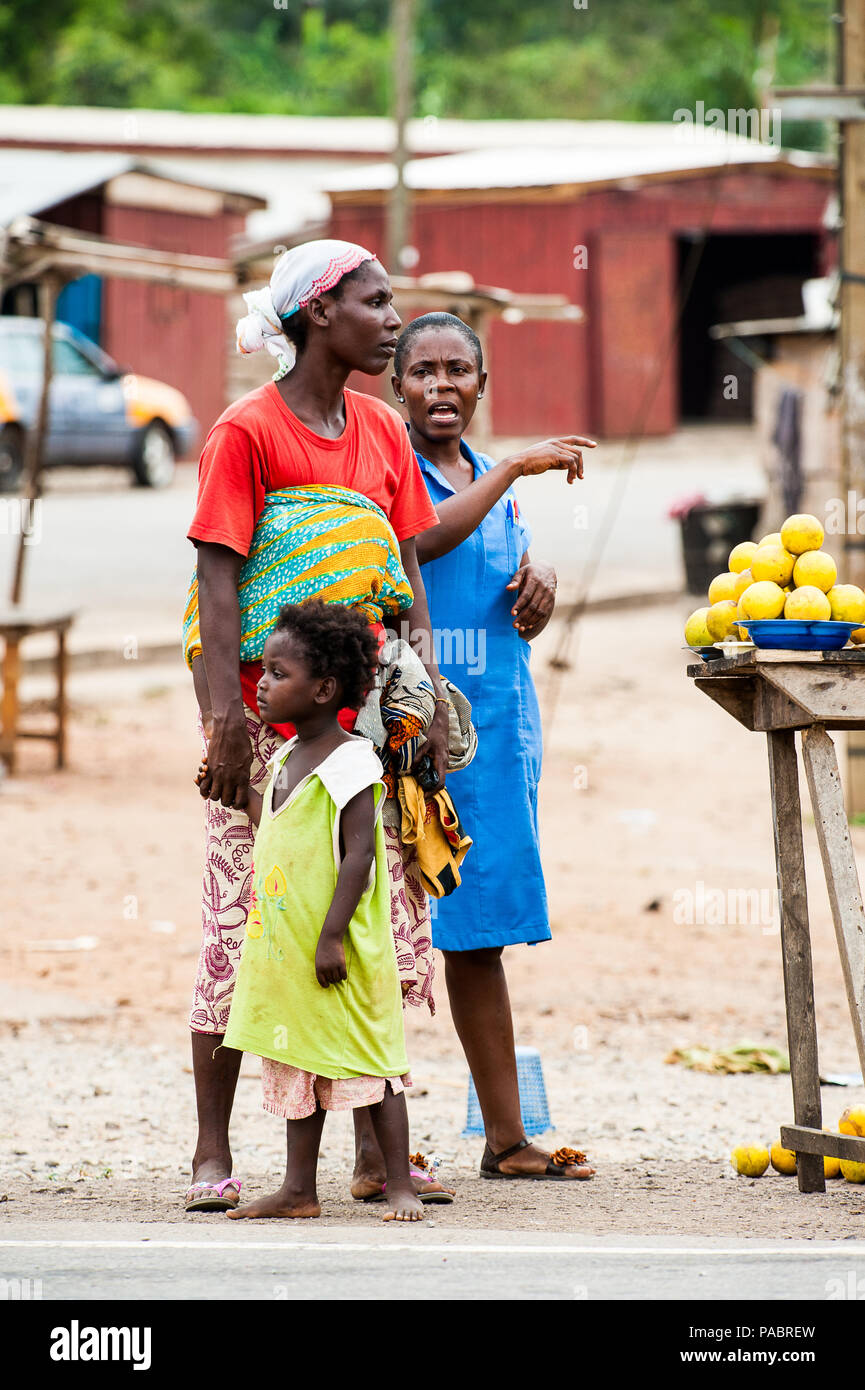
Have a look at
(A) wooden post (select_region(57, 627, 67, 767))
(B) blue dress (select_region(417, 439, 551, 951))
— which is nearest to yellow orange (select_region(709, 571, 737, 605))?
(B) blue dress (select_region(417, 439, 551, 951))

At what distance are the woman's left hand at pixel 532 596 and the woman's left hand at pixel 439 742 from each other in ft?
1.20

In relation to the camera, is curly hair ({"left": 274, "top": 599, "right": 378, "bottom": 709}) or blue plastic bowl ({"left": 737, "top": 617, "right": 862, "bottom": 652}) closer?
curly hair ({"left": 274, "top": 599, "right": 378, "bottom": 709})

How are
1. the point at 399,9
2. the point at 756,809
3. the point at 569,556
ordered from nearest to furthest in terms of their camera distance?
the point at 756,809, the point at 399,9, the point at 569,556

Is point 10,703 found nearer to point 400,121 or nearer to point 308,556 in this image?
point 308,556

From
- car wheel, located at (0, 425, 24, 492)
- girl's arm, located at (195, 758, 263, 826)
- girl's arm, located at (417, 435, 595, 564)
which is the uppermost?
car wheel, located at (0, 425, 24, 492)

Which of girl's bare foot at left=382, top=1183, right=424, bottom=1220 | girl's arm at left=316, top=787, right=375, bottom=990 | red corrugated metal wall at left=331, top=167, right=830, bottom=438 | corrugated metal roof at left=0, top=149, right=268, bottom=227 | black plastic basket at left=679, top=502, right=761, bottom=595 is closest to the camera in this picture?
girl's arm at left=316, top=787, right=375, bottom=990

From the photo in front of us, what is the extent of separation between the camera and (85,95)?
33.9 meters

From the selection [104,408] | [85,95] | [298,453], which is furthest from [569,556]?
[85,95]

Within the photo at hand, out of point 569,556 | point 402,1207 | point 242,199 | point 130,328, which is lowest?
point 402,1207

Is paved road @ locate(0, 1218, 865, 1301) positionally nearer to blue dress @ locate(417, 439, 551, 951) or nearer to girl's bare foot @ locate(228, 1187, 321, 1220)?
girl's bare foot @ locate(228, 1187, 321, 1220)

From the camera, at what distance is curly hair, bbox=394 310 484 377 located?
A: 3.85 meters

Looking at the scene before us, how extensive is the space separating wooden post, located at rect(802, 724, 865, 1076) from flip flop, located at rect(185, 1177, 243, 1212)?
1313 millimetres

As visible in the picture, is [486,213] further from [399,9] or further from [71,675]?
[71,675]

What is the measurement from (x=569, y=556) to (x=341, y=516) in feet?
41.9
